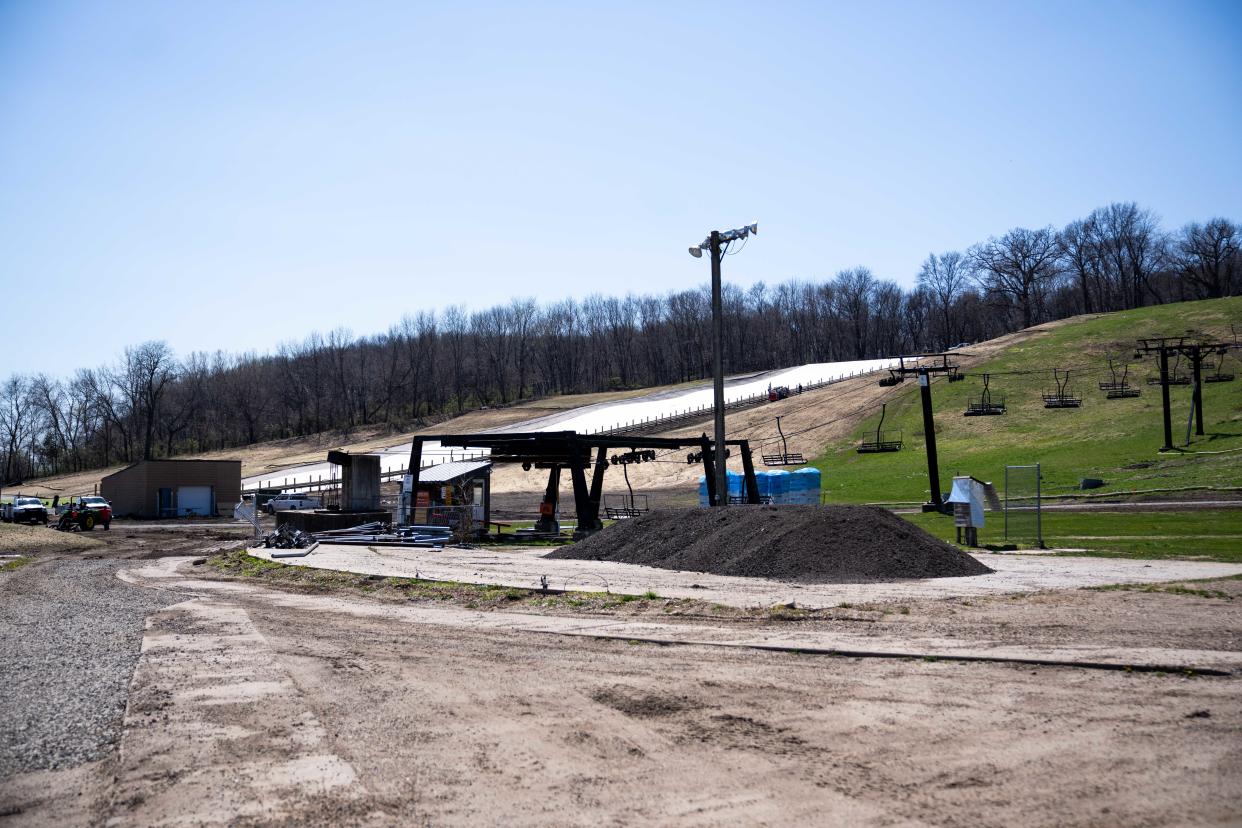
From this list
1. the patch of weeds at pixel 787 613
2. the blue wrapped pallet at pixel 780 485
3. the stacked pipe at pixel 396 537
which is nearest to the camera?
the patch of weeds at pixel 787 613

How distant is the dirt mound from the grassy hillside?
93.1 feet

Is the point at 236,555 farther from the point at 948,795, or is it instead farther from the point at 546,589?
the point at 948,795

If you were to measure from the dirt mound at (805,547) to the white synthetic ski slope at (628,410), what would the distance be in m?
68.5

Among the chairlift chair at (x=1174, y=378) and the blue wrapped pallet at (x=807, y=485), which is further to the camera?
the chairlift chair at (x=1174, y=378)

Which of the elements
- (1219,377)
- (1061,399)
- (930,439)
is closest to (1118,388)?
(1061,399)

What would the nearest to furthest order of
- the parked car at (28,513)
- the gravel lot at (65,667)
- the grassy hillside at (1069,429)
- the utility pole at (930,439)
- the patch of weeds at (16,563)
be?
the gravel lot at (65,667) → the patch of weeds at (16,563) → the utility pole at (930,439) → the grassy hillside at (1069,429) → the parked car at (28,513)

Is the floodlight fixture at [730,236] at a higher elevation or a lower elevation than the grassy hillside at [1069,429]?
higher

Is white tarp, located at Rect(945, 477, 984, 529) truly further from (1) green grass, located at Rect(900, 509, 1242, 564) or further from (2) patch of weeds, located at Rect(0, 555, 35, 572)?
(2) patch of weeds, located at Rect(0, 555, 35, 572)

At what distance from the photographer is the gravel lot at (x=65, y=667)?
7.17 metres

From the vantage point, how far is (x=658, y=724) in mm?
7445

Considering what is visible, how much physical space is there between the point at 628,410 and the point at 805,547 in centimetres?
8876

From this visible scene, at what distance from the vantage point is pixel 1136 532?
94.8ft

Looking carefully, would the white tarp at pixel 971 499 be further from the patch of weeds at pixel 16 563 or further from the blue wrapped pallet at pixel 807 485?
the patch of weeds at pixel 16 563

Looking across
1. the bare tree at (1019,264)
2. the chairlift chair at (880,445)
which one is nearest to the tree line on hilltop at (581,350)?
the bare tree at (1019,264)
